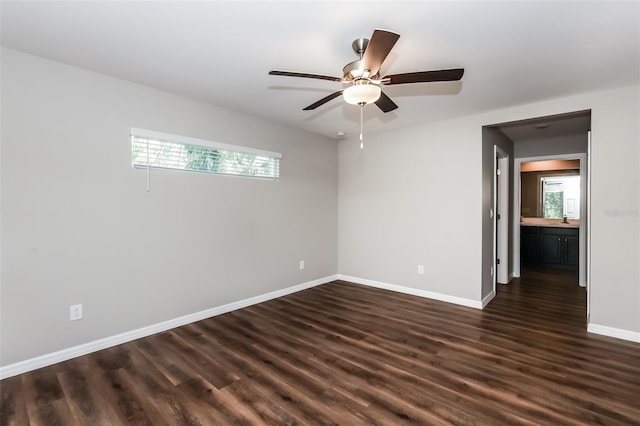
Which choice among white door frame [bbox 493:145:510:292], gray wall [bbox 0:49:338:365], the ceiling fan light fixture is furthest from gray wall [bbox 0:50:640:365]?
the ceiling fan light fixture

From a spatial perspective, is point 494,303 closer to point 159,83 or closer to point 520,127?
point 520,127

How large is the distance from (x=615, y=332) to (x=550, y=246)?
3656mm

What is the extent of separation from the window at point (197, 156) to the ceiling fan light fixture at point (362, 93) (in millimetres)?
1960

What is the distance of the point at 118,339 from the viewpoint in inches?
108

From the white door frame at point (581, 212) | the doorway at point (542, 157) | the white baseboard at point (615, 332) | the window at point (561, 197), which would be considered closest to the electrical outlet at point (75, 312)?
the doorway at point (542, 157)

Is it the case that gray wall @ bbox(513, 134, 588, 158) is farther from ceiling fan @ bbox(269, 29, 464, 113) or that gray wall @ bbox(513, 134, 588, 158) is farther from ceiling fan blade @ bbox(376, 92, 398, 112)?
ceiling fan @ bbox(269, 29, 464, 113)

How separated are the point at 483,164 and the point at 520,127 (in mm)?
1094

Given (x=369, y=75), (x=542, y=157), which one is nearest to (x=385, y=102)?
(x=369, y=75)

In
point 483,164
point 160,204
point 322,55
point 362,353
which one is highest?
point 322,55

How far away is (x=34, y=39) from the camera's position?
211cm

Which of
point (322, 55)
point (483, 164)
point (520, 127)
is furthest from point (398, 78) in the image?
point (520, 127)

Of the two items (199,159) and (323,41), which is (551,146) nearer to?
(323,41)

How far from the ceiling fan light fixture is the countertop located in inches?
235

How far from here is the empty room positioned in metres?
1.88
